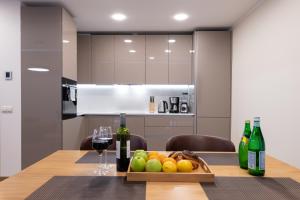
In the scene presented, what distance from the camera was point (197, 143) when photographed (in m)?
1.74

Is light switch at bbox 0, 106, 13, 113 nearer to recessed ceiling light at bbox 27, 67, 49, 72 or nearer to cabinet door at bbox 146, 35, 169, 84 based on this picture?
recessed ceiling light at bbox 27, 67, 49, 72

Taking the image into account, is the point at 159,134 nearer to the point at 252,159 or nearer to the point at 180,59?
the point at 180,59

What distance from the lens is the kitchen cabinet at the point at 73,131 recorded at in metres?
3.04

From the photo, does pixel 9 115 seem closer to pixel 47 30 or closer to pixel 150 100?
pixel 47 30

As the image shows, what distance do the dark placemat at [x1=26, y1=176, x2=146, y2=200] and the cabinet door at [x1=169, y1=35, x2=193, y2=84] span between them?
10.4ft

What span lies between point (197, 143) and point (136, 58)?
2.60 meters

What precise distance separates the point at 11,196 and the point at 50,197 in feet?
0.47

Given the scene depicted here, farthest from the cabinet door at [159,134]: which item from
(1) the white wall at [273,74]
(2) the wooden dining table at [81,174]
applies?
(2) the wooden dining table at [81,174]

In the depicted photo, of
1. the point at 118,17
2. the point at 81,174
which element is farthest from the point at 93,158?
the point at 118,17

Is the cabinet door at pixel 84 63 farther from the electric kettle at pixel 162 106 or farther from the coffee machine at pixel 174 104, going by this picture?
the coffee machine at pixel 174 104

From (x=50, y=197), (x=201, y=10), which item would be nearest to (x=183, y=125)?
(x=201, y=10)

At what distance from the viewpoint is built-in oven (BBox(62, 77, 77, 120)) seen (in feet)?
9.78

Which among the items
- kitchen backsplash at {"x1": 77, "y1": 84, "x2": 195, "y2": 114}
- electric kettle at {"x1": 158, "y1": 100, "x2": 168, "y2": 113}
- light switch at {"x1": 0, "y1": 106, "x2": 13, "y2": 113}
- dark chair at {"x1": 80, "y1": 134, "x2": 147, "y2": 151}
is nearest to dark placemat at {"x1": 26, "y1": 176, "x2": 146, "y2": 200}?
dark chair at {"x1": 80, "y1": 134, "x2": 147, "y2": 151}

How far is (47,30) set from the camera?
2.89 meters
